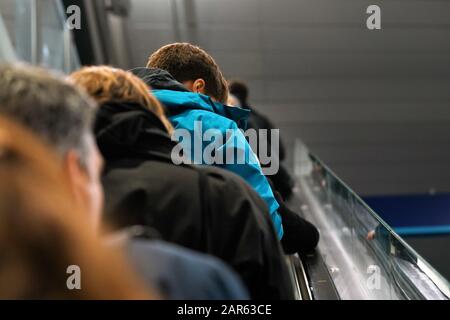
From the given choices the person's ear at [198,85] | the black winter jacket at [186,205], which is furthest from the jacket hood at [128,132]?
the person's ear at [198,85]

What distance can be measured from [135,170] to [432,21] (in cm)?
633

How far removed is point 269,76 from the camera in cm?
728

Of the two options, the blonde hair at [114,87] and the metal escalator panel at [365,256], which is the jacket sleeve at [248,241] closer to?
the blonde hair at [114,87]

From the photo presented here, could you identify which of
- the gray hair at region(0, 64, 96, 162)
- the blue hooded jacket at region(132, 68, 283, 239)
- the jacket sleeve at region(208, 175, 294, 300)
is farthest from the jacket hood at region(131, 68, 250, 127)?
the gray hair at region(0, 64, 96, 162)

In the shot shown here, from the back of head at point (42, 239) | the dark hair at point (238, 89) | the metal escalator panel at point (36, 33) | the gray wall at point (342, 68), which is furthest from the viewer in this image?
the gray wall at point (342, 68)

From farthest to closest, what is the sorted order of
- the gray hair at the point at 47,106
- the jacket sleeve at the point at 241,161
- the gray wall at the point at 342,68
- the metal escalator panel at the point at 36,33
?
1. the gray wall at the point at 342,68
2. the metal escalator panel at the point at 36,33
3. the jacket sleeve at the point at 241,161
4. the gray hair at the point at 47,106

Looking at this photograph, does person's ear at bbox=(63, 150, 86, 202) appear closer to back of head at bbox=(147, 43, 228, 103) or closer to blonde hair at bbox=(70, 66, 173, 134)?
blonde hair at bbox=(70, 66, 173, 134)

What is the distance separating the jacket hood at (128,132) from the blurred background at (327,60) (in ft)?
8.24

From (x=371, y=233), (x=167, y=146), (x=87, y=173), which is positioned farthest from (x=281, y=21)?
(x=87, y=173)

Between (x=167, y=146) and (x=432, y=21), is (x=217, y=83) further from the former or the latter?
(x=432, y=21)

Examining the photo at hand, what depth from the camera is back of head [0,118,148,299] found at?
1.75ft

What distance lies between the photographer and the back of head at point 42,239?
0.53 metres

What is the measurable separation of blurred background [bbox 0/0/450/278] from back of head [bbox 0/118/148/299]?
293 centimetres

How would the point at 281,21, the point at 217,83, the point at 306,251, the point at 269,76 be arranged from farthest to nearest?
1. the point at 269,76
2. the point at 281,21
3. the point at 306,251
4. the point at 217,83
